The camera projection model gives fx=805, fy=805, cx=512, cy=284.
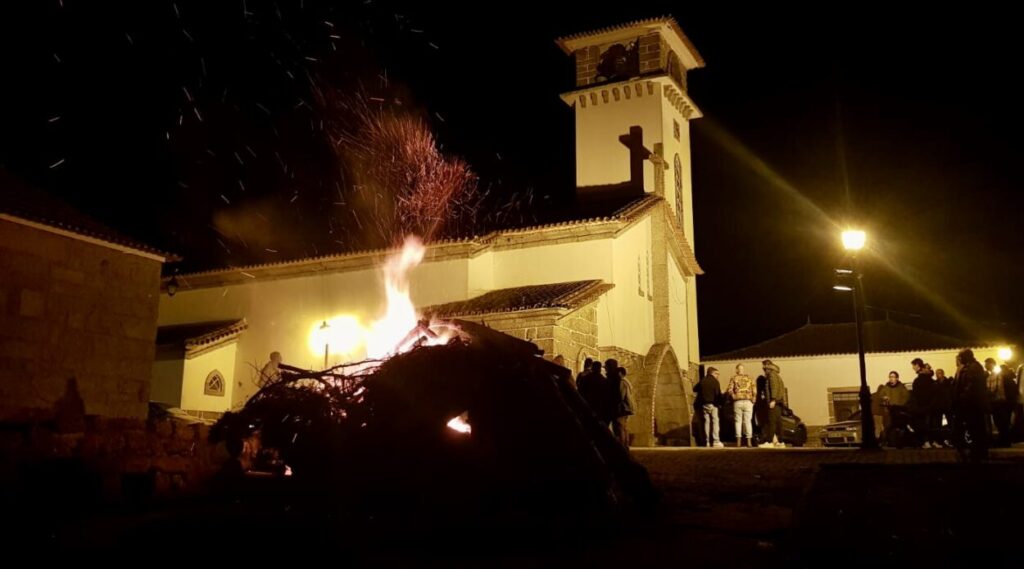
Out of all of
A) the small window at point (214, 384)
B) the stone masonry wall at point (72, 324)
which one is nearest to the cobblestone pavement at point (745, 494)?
the stone masonry wall at point (72, 324)

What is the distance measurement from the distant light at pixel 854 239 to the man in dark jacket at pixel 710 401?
3845 mm

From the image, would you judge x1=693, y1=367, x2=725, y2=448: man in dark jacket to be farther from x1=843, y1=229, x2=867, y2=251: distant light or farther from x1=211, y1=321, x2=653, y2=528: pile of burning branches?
x1=211, y1=321, x2=653, y2=528: pile of burning branches

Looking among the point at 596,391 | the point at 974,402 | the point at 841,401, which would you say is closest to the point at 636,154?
the point at 841,401

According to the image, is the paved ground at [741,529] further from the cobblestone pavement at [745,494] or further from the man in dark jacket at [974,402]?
the man in dark jacket at [974,402]

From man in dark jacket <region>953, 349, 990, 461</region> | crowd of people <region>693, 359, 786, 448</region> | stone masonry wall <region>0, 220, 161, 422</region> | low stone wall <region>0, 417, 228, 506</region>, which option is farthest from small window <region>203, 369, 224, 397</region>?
man in dark jacket <region>953, 349, 990, 461</region>

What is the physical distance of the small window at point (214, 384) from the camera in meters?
22.1

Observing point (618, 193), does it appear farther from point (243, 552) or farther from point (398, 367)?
point (243, 552)

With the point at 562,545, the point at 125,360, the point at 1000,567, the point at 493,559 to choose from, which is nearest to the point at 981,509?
the point at 1000,567

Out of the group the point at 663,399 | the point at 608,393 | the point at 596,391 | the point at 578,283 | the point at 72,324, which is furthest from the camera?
the point at 663,399

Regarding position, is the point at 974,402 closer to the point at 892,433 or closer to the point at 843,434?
the point at 892,433

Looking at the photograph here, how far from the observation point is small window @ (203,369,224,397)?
72.6ft

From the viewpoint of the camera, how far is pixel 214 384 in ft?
73.9

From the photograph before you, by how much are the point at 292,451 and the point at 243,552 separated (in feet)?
5.78

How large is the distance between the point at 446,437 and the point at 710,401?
39.2ft
